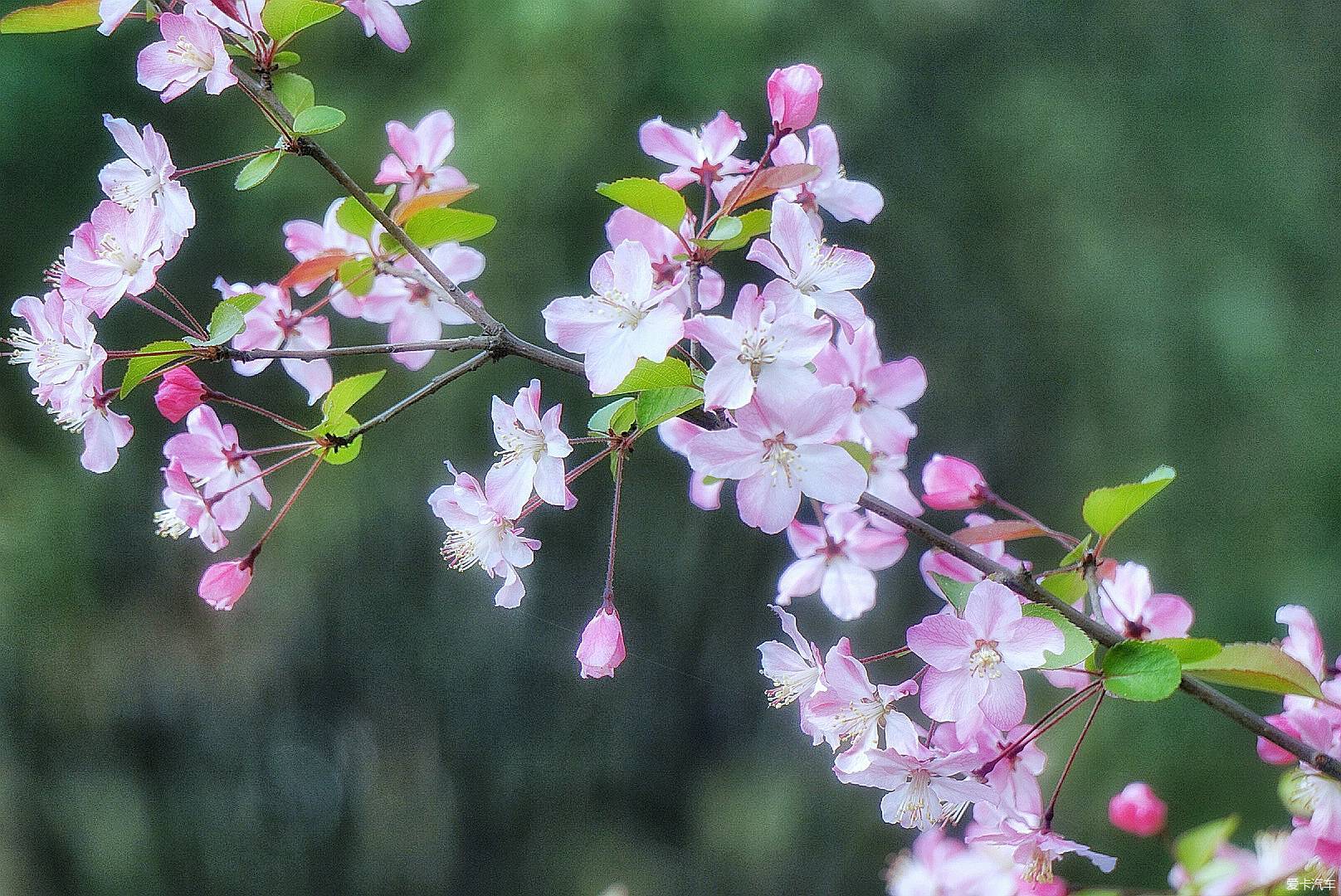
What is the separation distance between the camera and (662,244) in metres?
0.55

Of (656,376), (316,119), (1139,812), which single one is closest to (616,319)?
(656,376)

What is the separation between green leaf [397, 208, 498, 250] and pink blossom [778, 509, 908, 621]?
267 mm

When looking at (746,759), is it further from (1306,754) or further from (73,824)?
(1306,754)

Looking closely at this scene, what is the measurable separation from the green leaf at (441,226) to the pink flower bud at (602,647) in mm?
206

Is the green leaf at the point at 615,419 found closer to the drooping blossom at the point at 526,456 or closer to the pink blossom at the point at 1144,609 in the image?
the drooping blossom at the point at 526,456

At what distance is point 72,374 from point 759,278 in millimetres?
1580

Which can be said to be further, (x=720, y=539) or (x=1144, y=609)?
(x=720, y=539)

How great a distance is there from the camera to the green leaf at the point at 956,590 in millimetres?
476

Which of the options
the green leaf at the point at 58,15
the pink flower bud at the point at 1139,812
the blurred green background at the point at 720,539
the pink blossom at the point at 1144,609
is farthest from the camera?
the blurred green background at the point at 720,539

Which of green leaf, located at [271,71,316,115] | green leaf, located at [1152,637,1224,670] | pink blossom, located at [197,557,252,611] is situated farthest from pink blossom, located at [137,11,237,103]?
green leaf, located at [1152,637,1224,670]

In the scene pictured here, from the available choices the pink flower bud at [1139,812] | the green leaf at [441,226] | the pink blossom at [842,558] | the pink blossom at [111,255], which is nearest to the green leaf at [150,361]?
the pink blossom at [111,255]

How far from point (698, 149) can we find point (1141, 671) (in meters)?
0.34

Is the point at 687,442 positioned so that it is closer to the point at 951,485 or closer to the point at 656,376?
the point at 656,376

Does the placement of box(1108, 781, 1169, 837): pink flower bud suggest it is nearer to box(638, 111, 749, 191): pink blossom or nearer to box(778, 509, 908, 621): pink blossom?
box(778, 509, 908, 621): pink blossom
